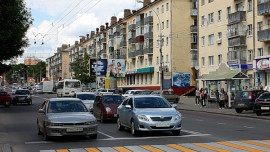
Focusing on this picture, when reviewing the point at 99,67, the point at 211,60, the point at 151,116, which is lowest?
the point at 151,116

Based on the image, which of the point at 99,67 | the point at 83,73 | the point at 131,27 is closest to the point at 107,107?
the point at 99,67

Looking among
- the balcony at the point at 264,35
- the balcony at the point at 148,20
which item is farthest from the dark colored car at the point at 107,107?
the balcony at the point at 148,20

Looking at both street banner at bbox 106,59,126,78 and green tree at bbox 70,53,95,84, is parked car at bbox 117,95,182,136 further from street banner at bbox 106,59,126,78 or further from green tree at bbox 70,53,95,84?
green tree at bbox 70,53,95,84

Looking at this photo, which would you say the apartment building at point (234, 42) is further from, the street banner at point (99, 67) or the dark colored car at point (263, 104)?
the street banner at point (99, 67)

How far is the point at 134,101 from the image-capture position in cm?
1636

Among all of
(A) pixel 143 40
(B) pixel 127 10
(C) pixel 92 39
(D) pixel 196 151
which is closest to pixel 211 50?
(A) pixel 143 40

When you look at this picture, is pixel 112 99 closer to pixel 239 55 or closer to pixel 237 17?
pixel 239 55

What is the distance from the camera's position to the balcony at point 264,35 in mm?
45031

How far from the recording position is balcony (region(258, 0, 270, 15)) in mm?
44928

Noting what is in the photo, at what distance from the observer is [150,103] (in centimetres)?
1625

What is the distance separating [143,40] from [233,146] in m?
70.7

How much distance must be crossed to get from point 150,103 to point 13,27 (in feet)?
71.7

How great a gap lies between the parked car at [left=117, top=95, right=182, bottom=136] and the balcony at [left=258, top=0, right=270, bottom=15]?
1252 inches

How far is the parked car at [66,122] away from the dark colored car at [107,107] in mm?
7141
